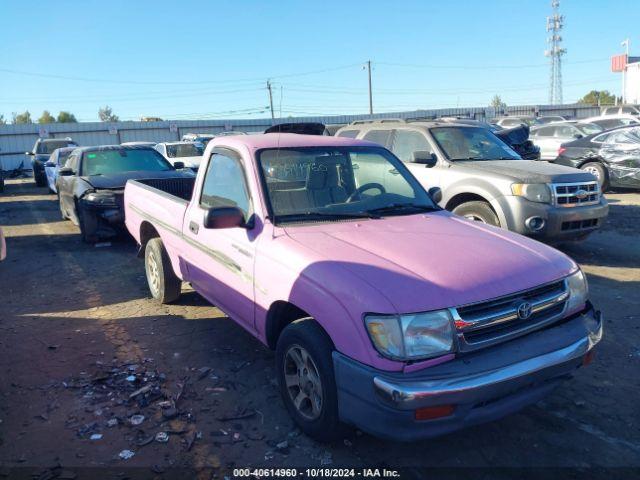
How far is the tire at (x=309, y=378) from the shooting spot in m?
2.93

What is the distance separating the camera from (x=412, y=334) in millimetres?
2639

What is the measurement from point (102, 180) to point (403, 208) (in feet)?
21.6

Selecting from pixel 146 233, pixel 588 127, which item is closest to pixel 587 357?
pixel 146 233

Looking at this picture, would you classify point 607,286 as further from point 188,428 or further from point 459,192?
point 188,428

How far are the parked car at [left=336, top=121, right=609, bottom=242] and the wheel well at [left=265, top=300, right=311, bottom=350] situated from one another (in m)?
4.15

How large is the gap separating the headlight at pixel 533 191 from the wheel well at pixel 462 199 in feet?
1.68

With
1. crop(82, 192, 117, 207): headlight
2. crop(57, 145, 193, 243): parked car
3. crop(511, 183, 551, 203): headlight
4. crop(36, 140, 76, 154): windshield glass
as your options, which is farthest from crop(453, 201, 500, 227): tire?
crop(36, 140, 76, 154): windshield glass

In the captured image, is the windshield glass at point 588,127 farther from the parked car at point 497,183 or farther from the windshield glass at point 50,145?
the windshield glass at point 50,145

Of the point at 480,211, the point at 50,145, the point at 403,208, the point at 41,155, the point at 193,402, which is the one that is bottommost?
the point at 193,402

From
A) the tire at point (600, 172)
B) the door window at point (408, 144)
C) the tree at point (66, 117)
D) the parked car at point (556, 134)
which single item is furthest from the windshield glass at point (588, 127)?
the tree at point (66, 117)

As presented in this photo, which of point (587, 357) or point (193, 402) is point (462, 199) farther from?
point (193, 402)

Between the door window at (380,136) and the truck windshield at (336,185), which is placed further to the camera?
the door window at (380,136)

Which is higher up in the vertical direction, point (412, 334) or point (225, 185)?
point (225, 185)

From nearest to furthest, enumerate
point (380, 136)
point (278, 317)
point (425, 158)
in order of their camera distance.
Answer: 1. point (278, 317)
2. point (425, 158)
3. point (380, 136)
